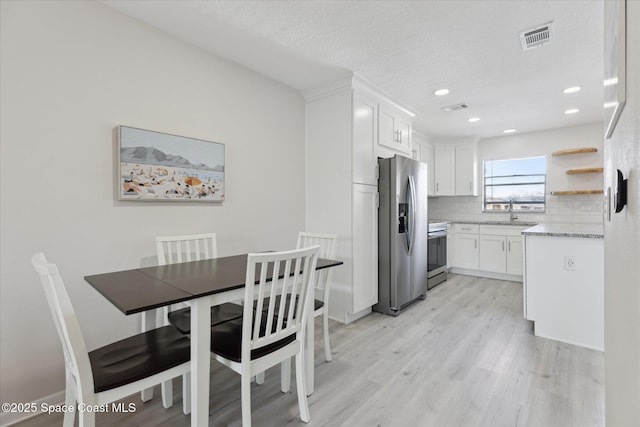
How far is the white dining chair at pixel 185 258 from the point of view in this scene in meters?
1.76

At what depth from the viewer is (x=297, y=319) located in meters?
1.69

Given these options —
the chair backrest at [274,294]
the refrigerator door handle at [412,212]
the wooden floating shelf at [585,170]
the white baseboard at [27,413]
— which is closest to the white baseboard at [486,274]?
the wooden floating shelf at [585,170]

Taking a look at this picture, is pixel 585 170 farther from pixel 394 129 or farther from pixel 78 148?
pixel 78 148

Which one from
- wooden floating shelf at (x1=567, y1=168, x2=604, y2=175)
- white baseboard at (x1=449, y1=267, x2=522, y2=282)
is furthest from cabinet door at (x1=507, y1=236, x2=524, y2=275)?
wooden floating shelf at (x1=567, y1=168, x2=604, y2=175)

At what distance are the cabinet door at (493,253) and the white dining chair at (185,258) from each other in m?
4.36

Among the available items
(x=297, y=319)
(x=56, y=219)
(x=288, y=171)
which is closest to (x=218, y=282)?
(x=297, y=319)

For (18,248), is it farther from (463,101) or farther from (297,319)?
(463,101)

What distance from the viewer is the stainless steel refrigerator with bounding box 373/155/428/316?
10.8 feet

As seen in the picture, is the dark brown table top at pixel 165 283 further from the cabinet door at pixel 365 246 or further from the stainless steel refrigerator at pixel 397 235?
Result: the stainless steel refrigerator at pixel 397 235

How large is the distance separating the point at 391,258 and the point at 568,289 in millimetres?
1573

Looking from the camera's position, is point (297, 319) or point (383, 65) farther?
point (383, 65)

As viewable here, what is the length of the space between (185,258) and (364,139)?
2.12 m

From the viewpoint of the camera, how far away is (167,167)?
7.41 feet

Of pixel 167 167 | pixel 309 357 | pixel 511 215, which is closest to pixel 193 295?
pixel 309 357
